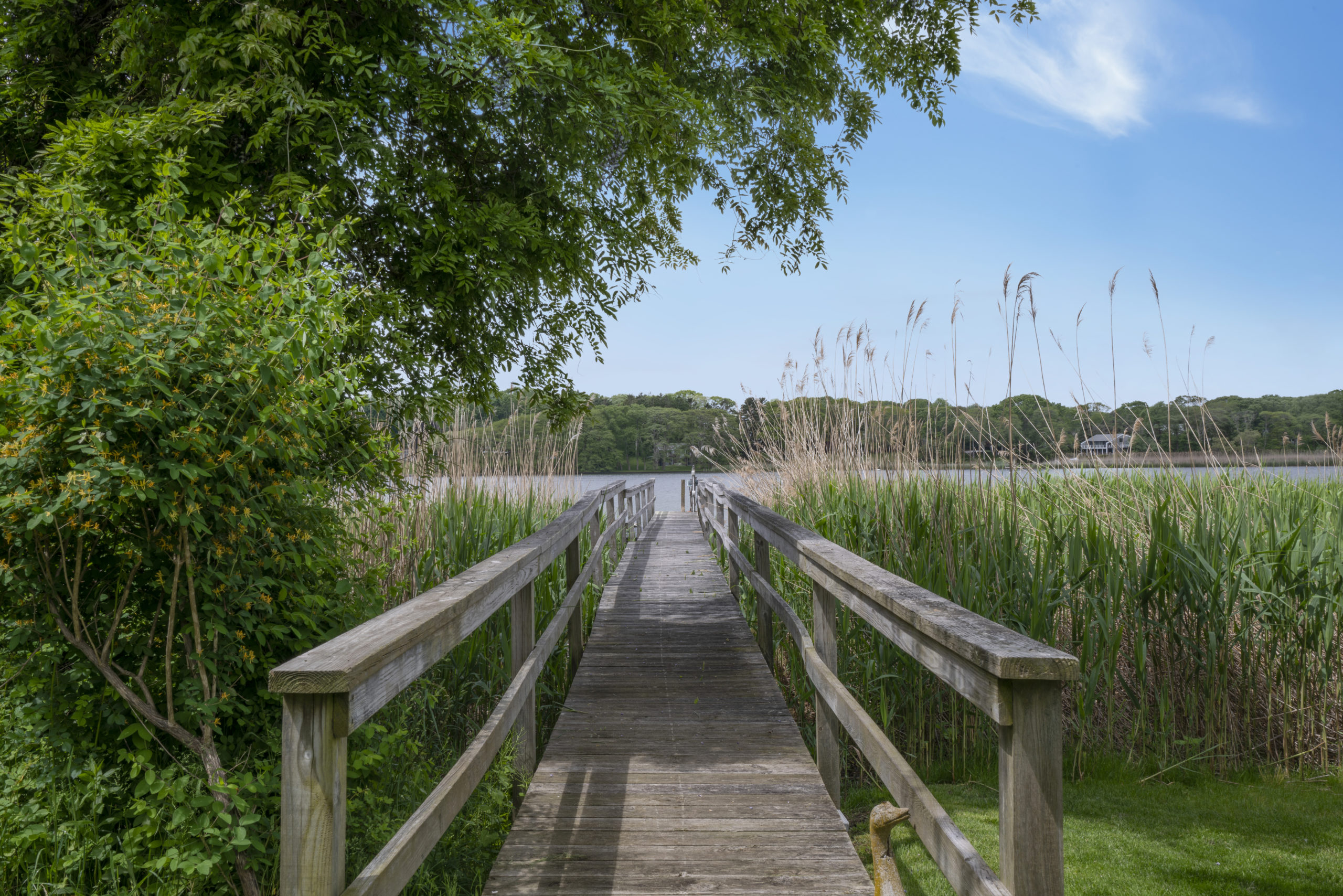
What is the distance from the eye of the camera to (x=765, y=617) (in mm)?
5020

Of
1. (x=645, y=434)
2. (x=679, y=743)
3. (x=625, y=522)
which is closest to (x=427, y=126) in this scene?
(x=679, y=743)

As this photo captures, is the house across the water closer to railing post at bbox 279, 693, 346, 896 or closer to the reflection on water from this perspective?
the reflection on water

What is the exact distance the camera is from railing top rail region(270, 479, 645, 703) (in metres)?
1.44

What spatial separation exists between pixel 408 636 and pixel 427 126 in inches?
165

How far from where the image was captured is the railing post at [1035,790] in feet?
4.70

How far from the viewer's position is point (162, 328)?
210cm

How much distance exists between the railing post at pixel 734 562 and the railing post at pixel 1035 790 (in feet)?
16.3

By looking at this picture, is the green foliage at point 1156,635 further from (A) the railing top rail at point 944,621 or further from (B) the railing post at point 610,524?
(B) the railing post at point 610,524

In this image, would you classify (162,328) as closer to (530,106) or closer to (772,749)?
(772,749)

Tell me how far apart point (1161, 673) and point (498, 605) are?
3843mm

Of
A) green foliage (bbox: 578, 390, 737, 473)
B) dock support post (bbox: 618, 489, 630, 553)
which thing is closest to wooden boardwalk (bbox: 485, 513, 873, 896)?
dock support post (bbox: 618, 489, 630, 553)

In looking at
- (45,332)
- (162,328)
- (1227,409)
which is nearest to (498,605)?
(162,328)

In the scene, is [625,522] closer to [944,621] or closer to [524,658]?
[524,658]

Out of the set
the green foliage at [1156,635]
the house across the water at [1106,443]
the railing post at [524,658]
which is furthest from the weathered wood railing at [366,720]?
the house across the water at [1106,443]
